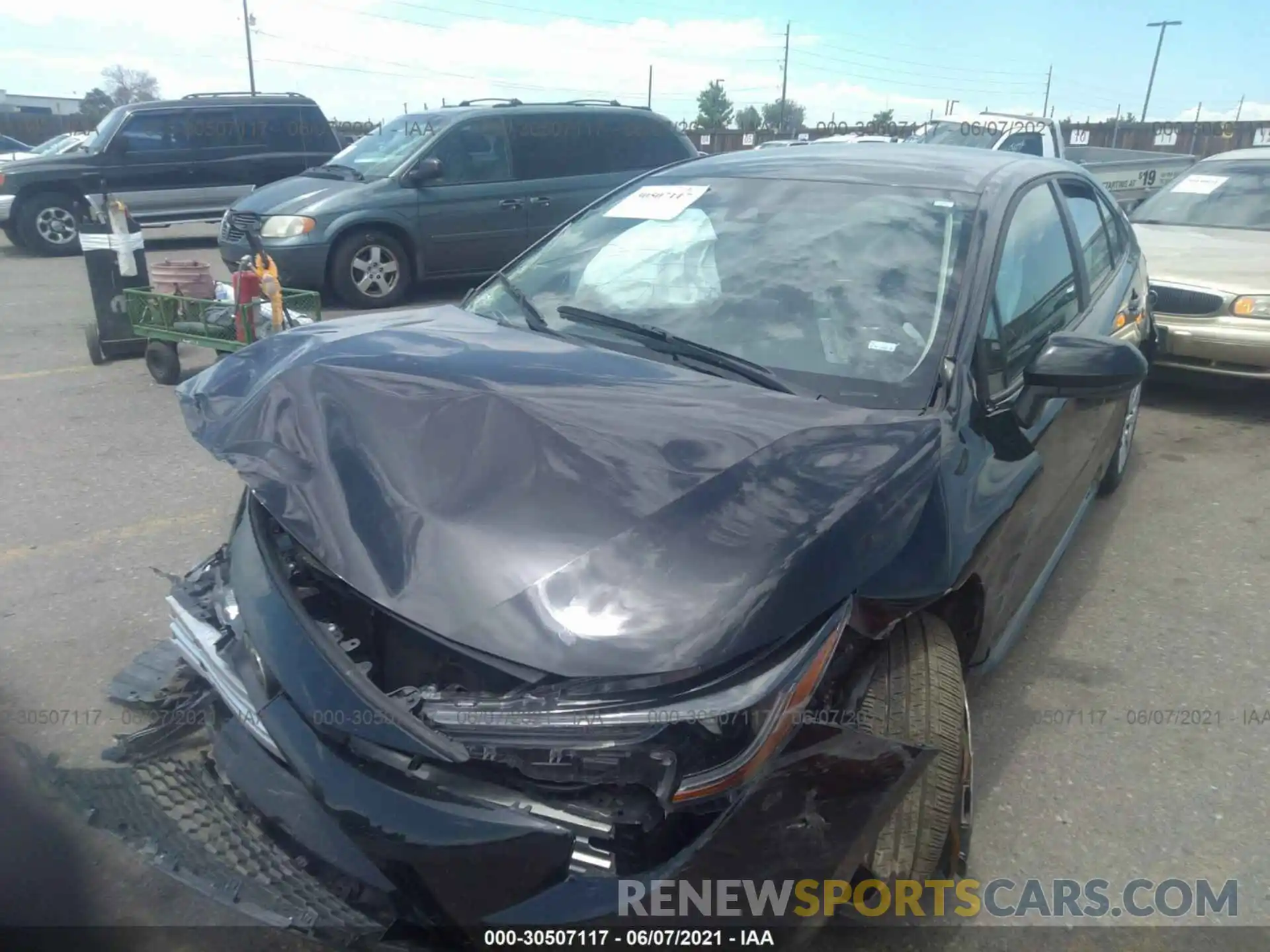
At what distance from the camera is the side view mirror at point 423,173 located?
888cm

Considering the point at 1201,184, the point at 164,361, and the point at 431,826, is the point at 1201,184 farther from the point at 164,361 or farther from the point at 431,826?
the point at 431,826

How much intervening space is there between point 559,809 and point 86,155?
1403 centimetres

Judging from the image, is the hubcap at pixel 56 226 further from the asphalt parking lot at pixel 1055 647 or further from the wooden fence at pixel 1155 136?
the wooden fence at pixel 1155 136

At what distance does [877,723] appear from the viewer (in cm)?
198

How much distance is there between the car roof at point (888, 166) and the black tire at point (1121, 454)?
1.53m

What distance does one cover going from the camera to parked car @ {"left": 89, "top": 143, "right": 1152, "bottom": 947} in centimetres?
161

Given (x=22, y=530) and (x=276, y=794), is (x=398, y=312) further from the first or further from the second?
(x=22, y=530)

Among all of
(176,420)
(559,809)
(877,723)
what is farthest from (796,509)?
(176,420)

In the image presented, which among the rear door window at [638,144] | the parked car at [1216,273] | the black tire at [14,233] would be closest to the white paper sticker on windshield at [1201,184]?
the parked car at [1216,273]

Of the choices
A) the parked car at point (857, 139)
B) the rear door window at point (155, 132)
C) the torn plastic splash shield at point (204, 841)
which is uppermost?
the parked car at point (857, 139)

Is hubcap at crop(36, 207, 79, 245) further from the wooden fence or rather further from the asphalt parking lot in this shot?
the wooden fence

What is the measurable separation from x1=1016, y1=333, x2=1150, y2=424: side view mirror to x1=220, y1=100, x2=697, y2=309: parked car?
23.4 feet

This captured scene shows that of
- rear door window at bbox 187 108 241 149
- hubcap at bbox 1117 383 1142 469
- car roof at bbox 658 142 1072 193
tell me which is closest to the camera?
car roof at bbox 658 142 1072 193

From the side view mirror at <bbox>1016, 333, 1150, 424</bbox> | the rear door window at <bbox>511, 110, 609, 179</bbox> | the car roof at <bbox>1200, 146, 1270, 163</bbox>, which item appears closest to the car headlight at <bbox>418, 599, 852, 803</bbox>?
the side view mirror at <bbox>1016, 333, 1150, 424</bbox>
